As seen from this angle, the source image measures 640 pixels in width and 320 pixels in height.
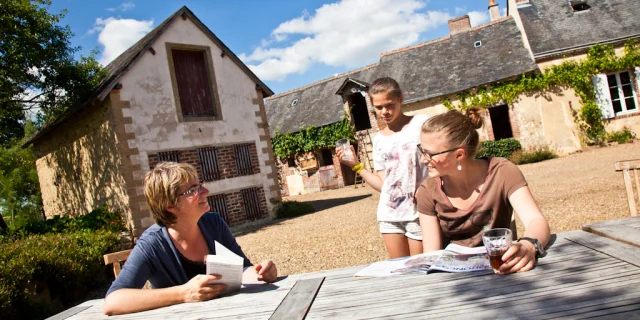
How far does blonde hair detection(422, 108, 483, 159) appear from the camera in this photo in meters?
2.25

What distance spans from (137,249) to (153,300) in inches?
13.0

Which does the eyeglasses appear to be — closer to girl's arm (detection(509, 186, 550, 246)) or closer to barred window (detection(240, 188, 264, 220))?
girl's arm (detection(509, 186, 550, 246))

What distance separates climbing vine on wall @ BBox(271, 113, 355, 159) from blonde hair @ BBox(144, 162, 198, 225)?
1855 cm

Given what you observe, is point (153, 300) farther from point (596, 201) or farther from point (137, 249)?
point (596, 201)

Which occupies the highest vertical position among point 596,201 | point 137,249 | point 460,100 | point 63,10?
point 63,10

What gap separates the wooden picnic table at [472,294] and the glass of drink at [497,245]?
63 millimetres

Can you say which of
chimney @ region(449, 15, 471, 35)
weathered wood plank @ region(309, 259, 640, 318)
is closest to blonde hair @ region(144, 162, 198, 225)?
weathered wood plank @ region(309, 259, 640, 318)

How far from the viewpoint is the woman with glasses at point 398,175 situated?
291cm

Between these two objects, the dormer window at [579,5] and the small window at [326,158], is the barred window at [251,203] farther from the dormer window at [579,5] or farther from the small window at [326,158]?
the dormer window at [579,5]

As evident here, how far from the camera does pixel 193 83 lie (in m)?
13.0

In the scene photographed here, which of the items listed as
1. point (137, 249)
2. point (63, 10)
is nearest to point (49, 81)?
point (63, 10)

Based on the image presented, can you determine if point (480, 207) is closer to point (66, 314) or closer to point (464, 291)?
point (464, 291)

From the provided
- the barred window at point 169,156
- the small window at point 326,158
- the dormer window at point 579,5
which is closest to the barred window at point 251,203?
the barred window at point 169,156

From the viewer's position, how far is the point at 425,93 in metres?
19.2
